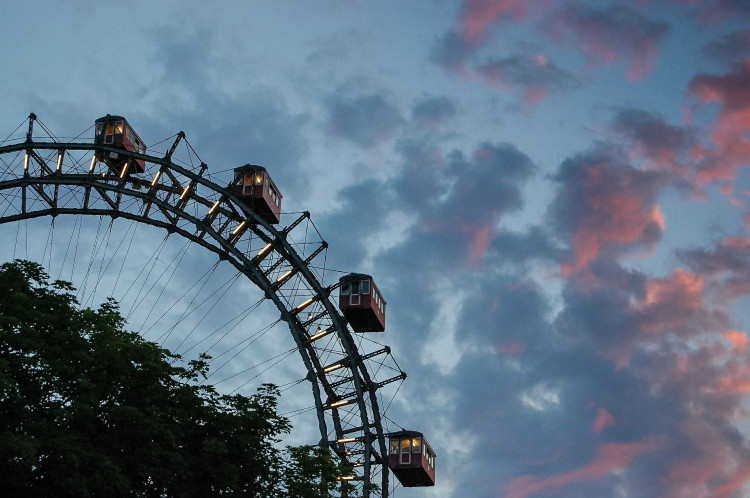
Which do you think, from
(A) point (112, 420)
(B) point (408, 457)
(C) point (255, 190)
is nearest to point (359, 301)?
(C) point (255, 190)

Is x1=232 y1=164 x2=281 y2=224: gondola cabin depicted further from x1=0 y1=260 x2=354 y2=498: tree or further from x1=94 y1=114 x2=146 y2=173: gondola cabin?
x1=0 y1=260 x2=354 y2=498: tree

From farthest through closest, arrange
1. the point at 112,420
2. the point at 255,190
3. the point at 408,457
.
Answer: the point at 408,457
the point at 255,190
the point at 112,420

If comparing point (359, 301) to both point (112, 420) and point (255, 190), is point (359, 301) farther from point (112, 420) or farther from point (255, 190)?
point (112, 420)

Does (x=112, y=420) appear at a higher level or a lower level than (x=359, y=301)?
lower

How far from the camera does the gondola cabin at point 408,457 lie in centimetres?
7469

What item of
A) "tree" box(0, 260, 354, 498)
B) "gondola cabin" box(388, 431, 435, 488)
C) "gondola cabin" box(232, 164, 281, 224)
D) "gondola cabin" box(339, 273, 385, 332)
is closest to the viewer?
"tree" box(0, 260, 354, 498)

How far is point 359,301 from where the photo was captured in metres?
74.1

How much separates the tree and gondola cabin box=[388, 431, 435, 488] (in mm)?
17381

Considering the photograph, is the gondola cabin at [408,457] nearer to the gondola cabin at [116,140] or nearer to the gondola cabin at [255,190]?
the gondola cabin at [255,190]

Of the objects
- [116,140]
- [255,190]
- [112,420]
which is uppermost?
[116,140]

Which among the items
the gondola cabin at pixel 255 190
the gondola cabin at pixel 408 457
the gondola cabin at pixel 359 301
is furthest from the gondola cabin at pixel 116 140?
the gondola cabin at pixel 408 457

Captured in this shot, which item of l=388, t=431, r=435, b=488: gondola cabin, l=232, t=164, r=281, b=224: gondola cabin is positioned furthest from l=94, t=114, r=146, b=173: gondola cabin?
l=388, t=431, r=435, b=488: gondola cabin

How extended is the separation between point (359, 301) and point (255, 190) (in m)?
10.1

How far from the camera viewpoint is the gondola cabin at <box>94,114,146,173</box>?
72562 millimetres
